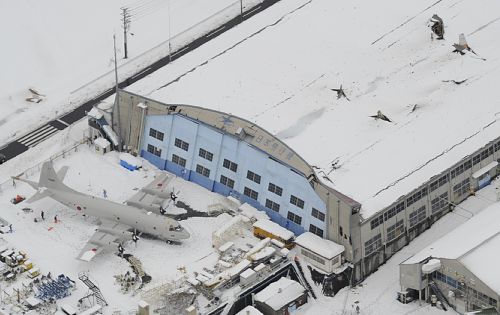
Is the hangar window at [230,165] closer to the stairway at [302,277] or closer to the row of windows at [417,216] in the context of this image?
the stairway at [302,277]

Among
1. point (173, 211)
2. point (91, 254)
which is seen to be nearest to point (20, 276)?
point (91, 254)

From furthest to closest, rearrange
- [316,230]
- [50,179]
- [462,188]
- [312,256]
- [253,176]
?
[50,179]
[253,176]
[462,188]
[316,230]
[312,256]

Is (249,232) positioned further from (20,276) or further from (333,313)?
(20,276)

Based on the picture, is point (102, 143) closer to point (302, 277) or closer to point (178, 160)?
point (178, 160)

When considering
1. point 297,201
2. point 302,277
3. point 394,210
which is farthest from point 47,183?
point 394,210

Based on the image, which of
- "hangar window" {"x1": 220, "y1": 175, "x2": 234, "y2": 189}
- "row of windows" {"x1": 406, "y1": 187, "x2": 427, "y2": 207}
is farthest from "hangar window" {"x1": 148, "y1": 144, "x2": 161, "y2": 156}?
"row of windows" {"x1": 406, "y1": 187, "x2": 427, "y2": 207}

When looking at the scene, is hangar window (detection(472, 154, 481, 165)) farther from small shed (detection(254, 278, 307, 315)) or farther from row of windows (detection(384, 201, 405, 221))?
small shed (detection(254, 278, 307, 315))
